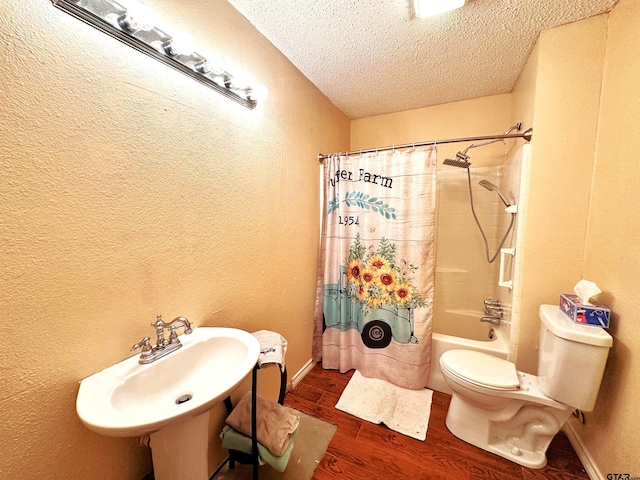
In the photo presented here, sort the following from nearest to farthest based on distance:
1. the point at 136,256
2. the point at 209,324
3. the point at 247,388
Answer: the point at 136,256
the point at 209,324
the point at 247,388

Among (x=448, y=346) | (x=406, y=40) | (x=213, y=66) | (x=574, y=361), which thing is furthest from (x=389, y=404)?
(x=406, y=40)

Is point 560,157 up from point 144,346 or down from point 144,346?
up

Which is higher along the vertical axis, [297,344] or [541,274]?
[541,274]

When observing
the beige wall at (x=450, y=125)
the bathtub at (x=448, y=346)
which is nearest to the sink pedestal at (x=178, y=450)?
the bathtub at (x=448, y=346)

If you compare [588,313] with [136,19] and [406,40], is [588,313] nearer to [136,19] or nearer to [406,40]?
[406,40]

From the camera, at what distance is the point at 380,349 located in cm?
181

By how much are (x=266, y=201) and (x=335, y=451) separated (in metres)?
1.41

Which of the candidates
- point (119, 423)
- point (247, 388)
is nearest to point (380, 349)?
point (247, 388)

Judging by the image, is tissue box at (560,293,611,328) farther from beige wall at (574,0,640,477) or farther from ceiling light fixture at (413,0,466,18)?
ceiling light fixture at (413,0,466,18)

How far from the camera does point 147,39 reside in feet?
2.61

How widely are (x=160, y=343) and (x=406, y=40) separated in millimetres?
1882

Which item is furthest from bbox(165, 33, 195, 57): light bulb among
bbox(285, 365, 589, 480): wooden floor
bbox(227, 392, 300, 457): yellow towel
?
bbox(285, 365, 589, 480): wooden floor

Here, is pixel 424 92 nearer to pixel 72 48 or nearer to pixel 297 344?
pixel 72 48

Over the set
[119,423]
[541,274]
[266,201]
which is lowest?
[119,423]
